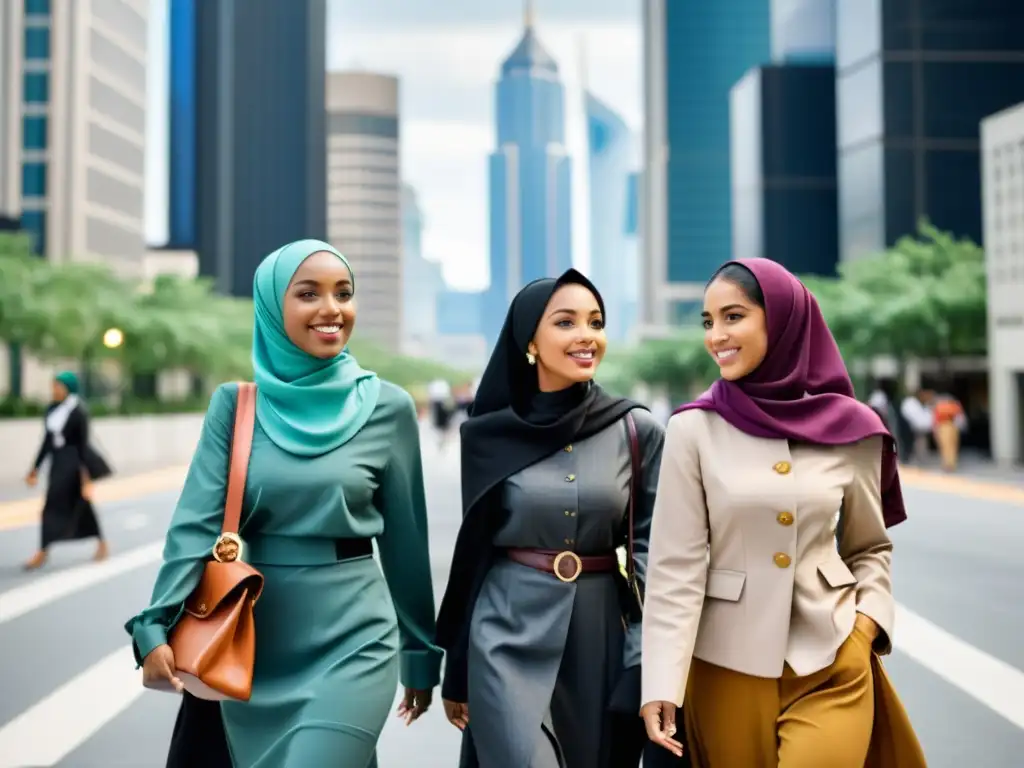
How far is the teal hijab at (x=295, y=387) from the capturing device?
11.7 ft

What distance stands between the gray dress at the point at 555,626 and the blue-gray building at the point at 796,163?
7501 centimetres

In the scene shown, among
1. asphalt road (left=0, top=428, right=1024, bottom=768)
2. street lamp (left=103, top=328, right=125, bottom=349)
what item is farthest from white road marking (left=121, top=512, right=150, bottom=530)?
street lamp (left=103, top=328, right=125, bottom=349)

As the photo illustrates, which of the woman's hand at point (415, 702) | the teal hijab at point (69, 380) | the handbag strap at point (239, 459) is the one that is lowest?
the woman's hand at point (415, 702)

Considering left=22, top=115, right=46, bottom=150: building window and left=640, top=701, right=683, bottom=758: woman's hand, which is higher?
left=22, top=115, right=46, bottom=150: building window

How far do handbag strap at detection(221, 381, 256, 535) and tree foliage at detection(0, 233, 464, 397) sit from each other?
26.8 meters

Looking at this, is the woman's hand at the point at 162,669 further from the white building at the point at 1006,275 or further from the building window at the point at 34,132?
the building window at the point at 34,132

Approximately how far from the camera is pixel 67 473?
40.8 feet

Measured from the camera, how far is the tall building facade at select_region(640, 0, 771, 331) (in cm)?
14625

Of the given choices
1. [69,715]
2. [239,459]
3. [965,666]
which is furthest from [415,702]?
[965,666]

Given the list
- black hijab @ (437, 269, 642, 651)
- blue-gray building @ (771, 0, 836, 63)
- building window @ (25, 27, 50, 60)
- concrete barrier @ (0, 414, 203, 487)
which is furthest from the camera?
blue-gray building @ (771, 0, 836, 63)

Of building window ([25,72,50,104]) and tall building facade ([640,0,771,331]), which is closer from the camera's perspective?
building window ([25,72,50,104])

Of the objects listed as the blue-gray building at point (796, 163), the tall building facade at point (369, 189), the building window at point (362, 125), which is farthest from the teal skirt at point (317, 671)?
the building window at point (362, 125)

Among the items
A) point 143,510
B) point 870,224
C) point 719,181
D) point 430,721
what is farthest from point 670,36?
point 430,721

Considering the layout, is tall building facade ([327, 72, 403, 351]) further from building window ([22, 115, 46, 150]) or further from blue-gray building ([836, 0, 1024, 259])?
blue-gray building ([836, 0, 1024, 259])
